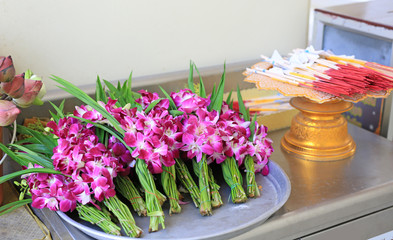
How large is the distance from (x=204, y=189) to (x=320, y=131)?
0.50m

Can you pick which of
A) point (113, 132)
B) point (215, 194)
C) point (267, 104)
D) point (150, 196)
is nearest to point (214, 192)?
point (215, 194)

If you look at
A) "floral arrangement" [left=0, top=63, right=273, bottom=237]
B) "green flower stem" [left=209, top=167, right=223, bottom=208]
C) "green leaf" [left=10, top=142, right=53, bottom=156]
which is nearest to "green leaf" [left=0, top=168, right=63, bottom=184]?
"floral arrangement" [left=0, top=63, right=273, bottom=237]

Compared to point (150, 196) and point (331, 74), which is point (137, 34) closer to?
point (331, 74)

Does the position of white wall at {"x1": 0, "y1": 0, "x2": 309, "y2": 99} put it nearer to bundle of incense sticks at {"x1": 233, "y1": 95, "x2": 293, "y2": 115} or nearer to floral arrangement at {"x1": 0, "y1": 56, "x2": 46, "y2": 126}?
bundle of incense sticks at {"x1": 233, "y1": 95, "x2": 293, "y2": 115}

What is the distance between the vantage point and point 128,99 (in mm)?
1164

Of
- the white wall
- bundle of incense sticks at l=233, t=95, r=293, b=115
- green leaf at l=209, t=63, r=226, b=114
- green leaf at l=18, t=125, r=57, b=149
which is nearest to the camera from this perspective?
green leaf at l=18, t=125, r=57, b=149

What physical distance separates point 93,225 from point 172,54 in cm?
81

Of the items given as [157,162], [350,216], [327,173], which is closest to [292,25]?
[327,173]

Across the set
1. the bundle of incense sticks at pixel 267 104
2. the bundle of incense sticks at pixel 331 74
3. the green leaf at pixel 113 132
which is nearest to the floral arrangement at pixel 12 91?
the green leaf at pixel 113 132

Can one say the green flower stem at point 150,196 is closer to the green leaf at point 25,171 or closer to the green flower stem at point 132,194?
the green flower stem at point 132,194

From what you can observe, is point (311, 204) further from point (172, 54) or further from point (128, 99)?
point (172, 54)

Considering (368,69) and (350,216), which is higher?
(368,69)

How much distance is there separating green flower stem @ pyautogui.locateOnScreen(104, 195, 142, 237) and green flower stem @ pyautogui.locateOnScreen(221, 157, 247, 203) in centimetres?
24

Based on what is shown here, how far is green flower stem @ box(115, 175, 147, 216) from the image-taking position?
1.06m
